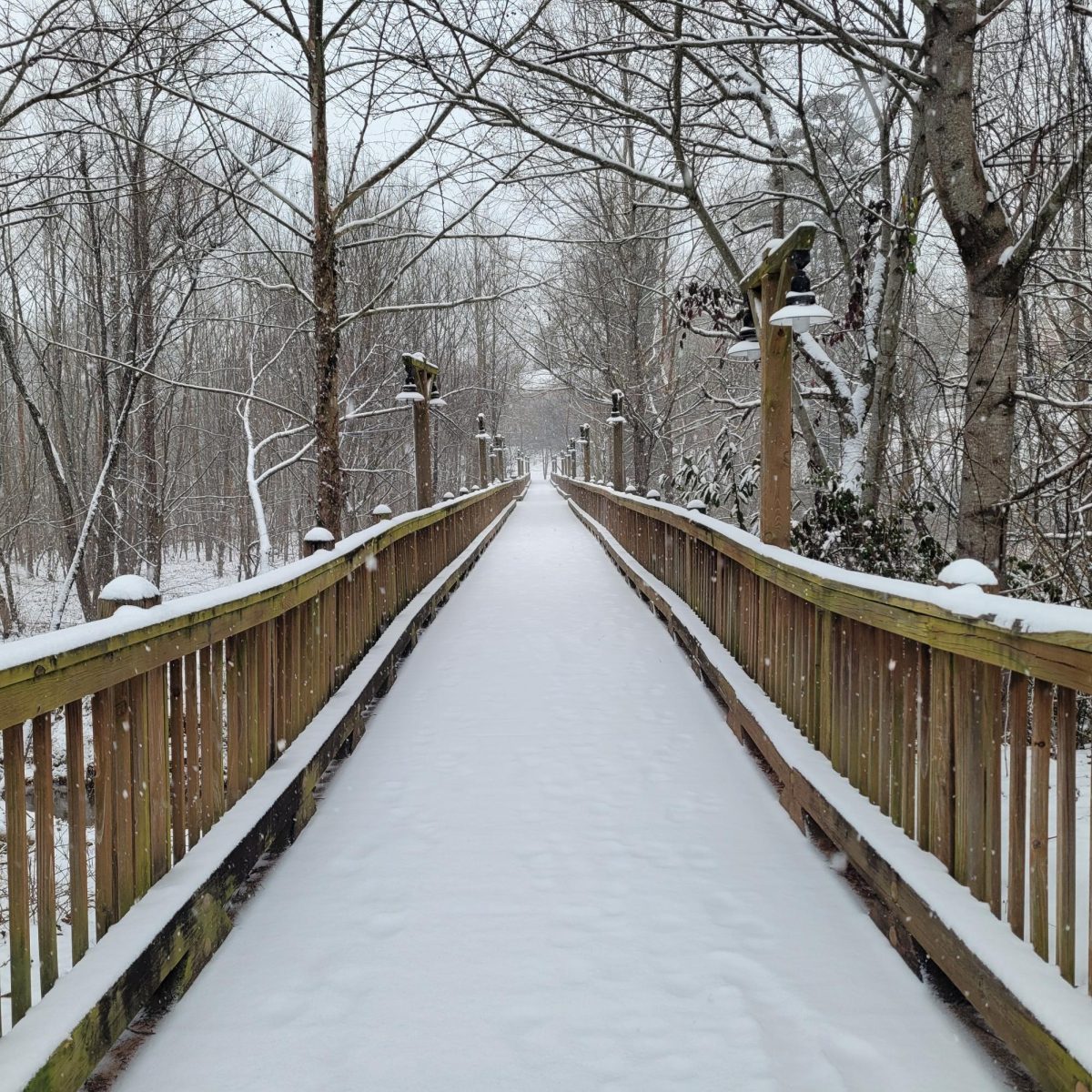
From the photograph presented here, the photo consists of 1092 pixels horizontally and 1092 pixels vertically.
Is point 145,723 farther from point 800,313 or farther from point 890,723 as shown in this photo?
point 800,313

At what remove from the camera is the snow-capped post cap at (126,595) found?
239cm

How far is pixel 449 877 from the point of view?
3.23 m

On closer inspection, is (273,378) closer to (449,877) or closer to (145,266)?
(145,266)

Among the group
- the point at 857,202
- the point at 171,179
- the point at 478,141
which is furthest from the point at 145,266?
the point at 857,202

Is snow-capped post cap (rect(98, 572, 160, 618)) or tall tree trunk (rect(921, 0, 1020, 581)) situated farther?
tall tree trunk (rect(921, 0, 1020, 581))

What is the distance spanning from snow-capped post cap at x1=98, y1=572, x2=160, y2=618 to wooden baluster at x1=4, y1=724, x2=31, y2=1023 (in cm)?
54

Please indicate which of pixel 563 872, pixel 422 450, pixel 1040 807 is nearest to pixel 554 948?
pixel 563 872

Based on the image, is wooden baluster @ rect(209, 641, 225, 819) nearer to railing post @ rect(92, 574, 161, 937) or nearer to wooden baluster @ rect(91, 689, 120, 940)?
railing post @ rect(92, 574, 161, 937)

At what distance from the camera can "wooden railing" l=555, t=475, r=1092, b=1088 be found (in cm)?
196

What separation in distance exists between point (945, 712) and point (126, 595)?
92.3 inches

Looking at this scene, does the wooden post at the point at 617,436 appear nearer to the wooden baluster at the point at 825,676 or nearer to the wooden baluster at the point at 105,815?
the wooden baluster at the point at 825,676

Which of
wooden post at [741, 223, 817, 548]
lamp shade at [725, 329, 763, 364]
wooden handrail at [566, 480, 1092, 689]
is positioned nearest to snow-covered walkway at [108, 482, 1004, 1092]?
wooden handrail at [566, 480, 1092, 689]

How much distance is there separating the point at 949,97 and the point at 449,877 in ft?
17.7

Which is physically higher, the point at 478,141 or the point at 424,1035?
the point at 478,141
